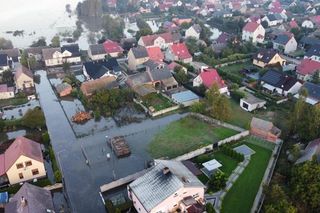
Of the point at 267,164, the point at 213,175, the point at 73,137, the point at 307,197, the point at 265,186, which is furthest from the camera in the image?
the point at 73,137

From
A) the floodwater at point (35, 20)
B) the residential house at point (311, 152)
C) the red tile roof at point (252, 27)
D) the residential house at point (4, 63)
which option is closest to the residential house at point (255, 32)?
the red tile roof at point (252, 27)

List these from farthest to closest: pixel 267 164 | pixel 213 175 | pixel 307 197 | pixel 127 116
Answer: pixel 127 116
pixel 267 164
pixel 213 175
pixel 307 197


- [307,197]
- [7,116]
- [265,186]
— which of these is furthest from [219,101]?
[7,116]

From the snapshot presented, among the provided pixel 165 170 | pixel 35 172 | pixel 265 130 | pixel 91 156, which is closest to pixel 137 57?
pixel 91 156

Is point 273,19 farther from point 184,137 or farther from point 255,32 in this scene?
point 184,137

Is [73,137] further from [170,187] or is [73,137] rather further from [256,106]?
[256,106]

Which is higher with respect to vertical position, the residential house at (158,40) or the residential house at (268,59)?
the residential house at (158,40)

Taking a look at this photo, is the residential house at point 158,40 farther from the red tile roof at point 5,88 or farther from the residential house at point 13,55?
the red tile roof at point 5,88
